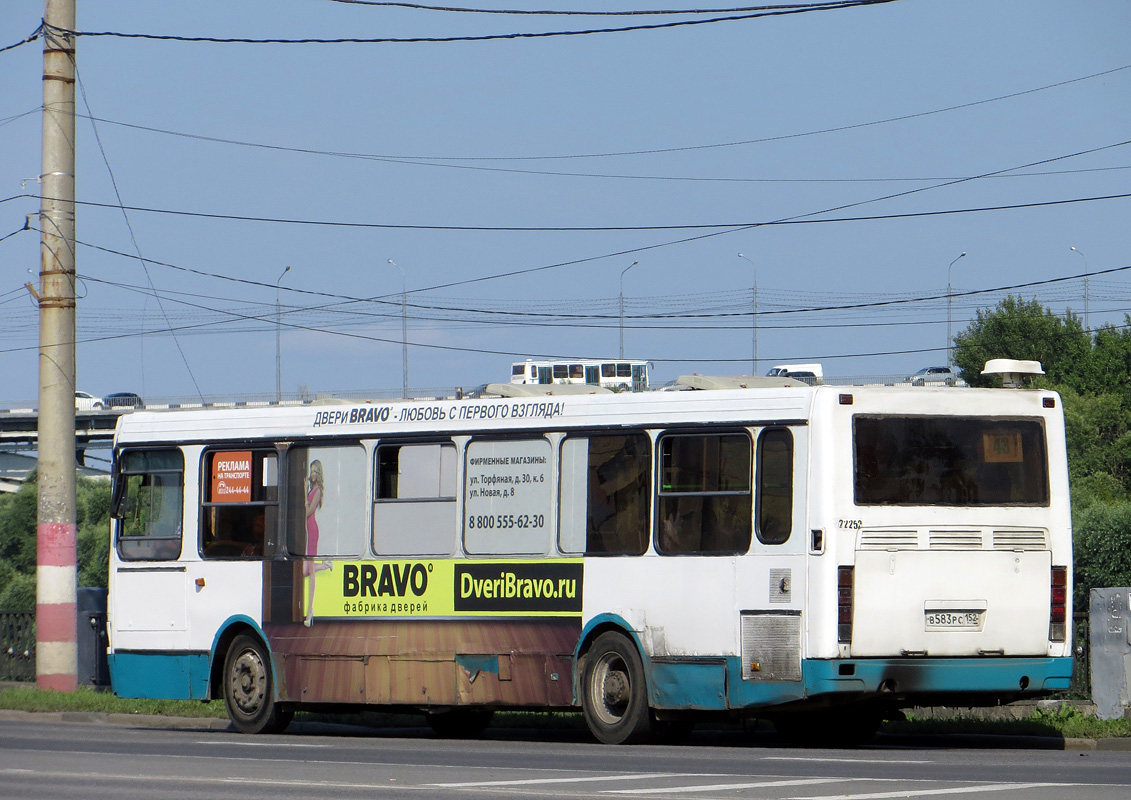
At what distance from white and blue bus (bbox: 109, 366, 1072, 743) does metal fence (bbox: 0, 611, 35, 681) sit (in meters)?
8.32

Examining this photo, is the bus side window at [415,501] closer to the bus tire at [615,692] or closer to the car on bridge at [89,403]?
the bus tire at [615,692]

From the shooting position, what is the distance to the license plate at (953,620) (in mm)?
13953

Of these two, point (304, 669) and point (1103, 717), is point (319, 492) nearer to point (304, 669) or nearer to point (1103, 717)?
point (304, 669)

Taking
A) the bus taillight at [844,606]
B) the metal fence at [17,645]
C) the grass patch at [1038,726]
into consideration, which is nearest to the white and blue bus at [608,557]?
the bus taillight at [844,606]

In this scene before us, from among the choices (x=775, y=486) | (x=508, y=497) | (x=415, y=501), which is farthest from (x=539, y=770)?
(x=415, y=501)

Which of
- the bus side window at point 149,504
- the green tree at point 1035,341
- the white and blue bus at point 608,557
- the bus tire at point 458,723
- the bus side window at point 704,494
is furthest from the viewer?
the green tree at point 1035,341

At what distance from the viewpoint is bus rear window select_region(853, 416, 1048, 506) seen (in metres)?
14.0

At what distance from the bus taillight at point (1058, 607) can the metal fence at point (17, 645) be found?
53.4ft

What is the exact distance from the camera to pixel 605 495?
15.3m

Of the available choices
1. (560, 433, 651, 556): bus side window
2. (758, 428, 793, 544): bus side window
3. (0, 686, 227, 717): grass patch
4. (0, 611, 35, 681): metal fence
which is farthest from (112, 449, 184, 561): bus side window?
(0, 611, 35, 681): metal fence

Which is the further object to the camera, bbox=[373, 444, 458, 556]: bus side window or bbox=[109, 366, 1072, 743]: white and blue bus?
bbox=[373, 444, 458, 556]: bus side window

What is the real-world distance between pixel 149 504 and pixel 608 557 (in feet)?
18.2

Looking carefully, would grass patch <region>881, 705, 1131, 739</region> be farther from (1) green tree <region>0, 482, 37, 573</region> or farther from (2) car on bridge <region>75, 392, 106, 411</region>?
(2) car on bridge <region>75, 392, 106, 411</region>

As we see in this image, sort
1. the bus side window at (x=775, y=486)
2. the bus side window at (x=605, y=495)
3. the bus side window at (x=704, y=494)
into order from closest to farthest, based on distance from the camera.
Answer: the bus side window at (x=775, y=486) → the bus side window at (x=704, y=494) → the bus side window at (x=605, y=495)
